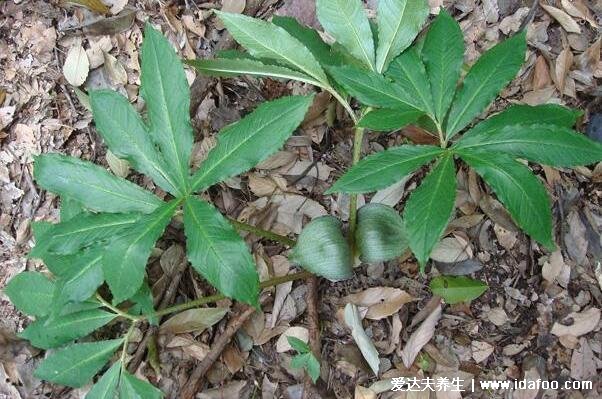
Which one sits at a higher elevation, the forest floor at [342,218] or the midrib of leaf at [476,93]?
the midrib of leaf at [476,93]

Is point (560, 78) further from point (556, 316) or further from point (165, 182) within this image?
point (165, 182)

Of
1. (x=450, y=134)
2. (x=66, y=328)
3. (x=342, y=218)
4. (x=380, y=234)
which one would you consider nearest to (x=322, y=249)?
(x=380, y=234)

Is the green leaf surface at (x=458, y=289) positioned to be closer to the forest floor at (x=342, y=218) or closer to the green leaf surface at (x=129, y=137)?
the forest floor at (x=342, y=218)

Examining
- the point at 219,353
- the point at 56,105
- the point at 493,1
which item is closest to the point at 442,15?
the point at 493,1

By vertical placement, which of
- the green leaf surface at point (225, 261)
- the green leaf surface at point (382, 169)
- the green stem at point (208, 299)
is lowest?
the green stem at point (208, 299)

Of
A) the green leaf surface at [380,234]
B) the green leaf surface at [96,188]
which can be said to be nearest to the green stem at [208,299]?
the green leaf surface at [380,234]

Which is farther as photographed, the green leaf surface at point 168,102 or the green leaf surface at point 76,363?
the green leaf surface at point 76,363
